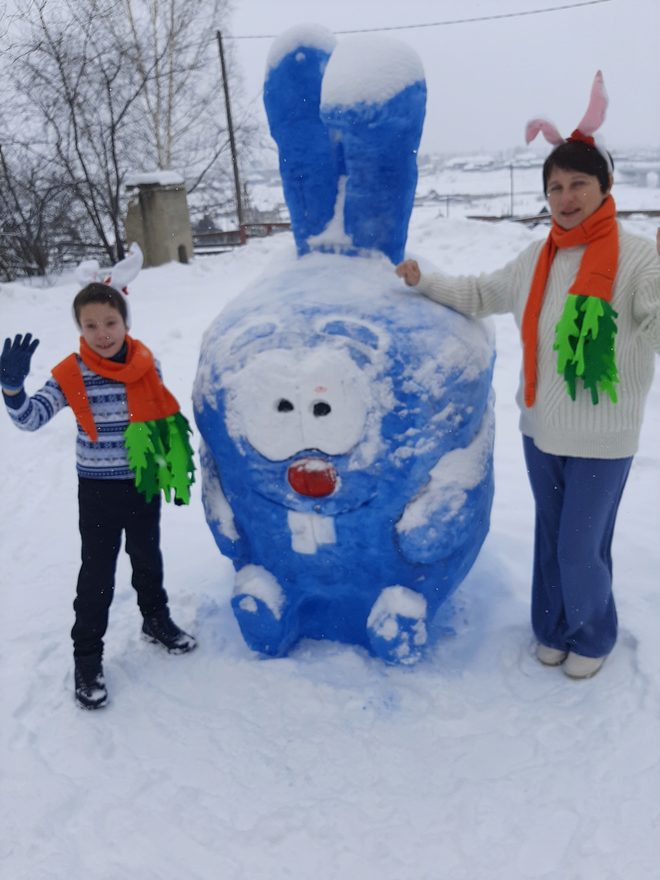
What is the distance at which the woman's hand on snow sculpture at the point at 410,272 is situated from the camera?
Result: 2.20 m

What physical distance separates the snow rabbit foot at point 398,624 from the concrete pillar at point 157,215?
27.2 feet

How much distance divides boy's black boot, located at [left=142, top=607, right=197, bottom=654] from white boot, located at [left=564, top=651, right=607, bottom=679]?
1.18m

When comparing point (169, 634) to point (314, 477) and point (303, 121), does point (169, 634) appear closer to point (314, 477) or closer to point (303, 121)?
point (314, 477)

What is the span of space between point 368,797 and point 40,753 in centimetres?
91

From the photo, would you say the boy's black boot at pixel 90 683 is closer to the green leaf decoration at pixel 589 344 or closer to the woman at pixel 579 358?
the woman at pixel 579 358

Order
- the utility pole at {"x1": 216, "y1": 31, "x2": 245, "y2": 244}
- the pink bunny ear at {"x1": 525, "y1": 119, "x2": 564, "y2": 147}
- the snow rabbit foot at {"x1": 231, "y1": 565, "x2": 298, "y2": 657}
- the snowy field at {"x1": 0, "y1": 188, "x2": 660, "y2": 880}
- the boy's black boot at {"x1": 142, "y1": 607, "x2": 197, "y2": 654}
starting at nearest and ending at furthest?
the snowy field at {"x1": 0, "y1": 188, "x2": 660, "y2": 880} < the pink bunny ear at {"x1": 525, "y1": 119, "x2": 564, "y2": 147} < the snow rabbit foot at {"x1": 231, "y1": 565, "x2": 298, "y2": 657} < the boy's black boot at {"x1": 142, "y1": 607, "x2": 197, "y2": 654} < the utility pole at {"x1": 216, "y1": 31, "x2": 245, "y2": 244}

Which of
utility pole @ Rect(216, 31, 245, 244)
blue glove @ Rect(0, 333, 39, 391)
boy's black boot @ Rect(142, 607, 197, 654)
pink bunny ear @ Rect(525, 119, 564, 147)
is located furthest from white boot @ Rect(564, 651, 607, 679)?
utility pole @ Rect(216, 31, 245, 244)

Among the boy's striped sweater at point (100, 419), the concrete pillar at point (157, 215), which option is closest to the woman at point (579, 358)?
Answer: the boy's striped sweater at point (100, 419)

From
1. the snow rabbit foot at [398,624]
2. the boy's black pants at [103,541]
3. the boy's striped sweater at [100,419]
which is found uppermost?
the boy's striped sweater at [100,419]

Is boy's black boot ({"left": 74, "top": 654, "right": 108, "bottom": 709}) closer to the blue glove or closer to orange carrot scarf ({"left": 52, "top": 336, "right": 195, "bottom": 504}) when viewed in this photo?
orange carrot scarf ({"left": 52, "top": 336, "right": 195, "bottom": 504})

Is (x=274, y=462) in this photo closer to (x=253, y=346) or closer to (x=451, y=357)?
(x=253, y=346)

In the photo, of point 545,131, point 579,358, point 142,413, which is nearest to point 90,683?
point 142,413

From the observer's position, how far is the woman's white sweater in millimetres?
1868

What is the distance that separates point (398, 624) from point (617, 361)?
925 mm
